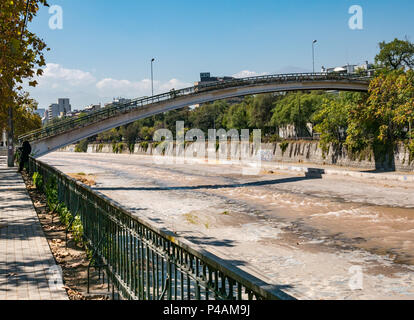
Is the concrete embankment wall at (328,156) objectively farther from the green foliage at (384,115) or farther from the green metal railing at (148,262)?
the green metal railing at (148,262)

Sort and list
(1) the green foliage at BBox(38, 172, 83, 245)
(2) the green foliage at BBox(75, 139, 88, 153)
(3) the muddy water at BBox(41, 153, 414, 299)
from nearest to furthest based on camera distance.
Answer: (3) the muddy water at BBox(41, 153, 414, 299) < (1) the green foliage at BBox(38, 172, 83, 245) < (2) the green foliage at BBox(75, 139, 88, 153)

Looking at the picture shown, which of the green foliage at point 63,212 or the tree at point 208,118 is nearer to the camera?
the green foliage at point 63,212

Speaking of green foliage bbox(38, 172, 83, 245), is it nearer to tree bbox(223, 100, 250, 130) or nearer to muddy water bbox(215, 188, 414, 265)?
muddy water bbox(215, 188, 414, 265)

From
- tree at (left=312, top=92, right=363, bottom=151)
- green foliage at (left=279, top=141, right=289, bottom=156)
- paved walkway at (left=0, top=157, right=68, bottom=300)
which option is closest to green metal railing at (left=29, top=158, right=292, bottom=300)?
paved walkway at (left=0, top=157, right=68, bottom=300)

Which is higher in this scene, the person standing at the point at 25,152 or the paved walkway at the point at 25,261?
the person standing at the point at 25,152

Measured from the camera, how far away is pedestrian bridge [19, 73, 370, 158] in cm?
3184

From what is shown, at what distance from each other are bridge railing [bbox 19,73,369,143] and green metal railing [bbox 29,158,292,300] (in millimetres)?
22155

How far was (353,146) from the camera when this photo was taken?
116 ft

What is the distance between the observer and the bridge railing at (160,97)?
32031 millimetres

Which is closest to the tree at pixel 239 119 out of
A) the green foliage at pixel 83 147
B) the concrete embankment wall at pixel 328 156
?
the concrete embankment wall at pixel 328 156

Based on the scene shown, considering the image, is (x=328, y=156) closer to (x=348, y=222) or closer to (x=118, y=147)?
(x=348, y=222)

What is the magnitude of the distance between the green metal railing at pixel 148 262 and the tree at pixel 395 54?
1810 inches

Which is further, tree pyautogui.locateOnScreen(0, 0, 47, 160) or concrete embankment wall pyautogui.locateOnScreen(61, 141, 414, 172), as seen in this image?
concrete embankment wall pyautogui.locateOnScreen(61, 141, 414, 172)
